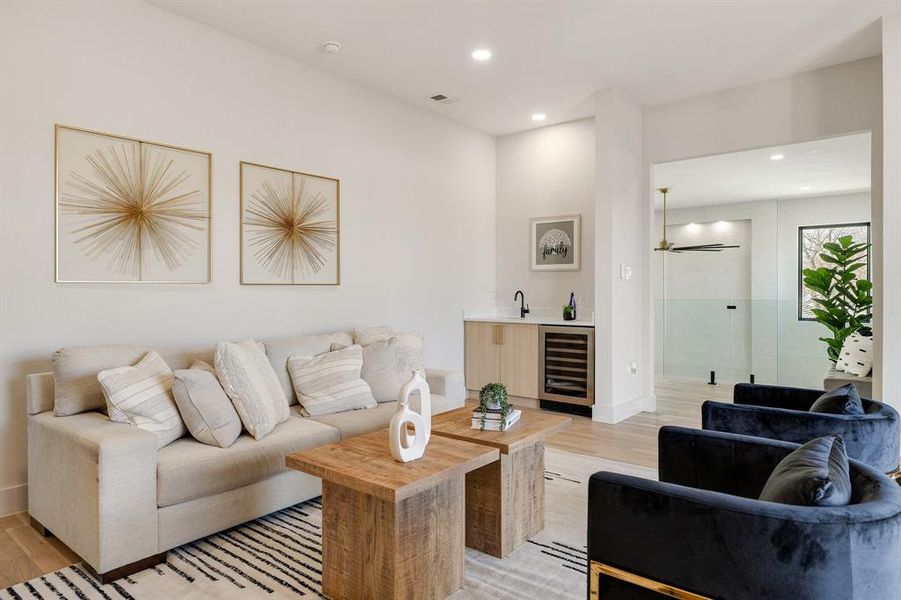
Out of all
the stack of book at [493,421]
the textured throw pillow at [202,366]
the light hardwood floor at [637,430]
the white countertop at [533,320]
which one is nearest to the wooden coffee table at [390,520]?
the stack of book at [493,421]

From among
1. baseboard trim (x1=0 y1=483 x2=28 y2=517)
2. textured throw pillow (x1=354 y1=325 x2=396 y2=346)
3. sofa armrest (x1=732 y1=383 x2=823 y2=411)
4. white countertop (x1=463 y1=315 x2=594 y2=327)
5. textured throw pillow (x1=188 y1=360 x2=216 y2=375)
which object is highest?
white countertop (x1=463 y1=315 x2=594 y2=327)

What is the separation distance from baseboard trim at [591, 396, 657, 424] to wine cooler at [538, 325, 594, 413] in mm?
139

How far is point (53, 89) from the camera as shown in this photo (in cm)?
295

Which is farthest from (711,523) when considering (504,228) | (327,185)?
(504,228)

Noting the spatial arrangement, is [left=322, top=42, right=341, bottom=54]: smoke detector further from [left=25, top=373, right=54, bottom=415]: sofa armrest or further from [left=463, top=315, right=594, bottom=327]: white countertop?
[left=463, top=315, right=594, bottom=327]: white countertop

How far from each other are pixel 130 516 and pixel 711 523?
6.93 ft

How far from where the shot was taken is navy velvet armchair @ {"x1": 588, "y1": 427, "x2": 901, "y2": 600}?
1.30 m

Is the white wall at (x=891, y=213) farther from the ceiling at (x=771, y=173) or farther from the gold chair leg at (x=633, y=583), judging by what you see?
the gold chair leg at (x=633, y=583)

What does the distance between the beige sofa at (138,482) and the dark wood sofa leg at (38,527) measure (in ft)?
0.05

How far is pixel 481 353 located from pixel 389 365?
2.07 metres

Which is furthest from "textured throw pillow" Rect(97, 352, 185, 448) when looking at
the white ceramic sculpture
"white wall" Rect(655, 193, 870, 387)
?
"white wall" Rect(655, 193, 870, 387)

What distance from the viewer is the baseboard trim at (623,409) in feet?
15.9

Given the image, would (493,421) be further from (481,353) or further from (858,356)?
(858,356)

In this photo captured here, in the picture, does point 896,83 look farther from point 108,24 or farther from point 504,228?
point 108,24
